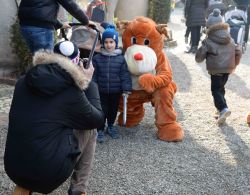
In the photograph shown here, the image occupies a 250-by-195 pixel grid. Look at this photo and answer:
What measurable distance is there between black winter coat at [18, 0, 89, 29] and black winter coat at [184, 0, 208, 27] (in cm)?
→ 561

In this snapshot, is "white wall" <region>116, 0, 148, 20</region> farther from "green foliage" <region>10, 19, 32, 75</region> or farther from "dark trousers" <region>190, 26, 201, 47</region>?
"green foliage" <region>10, 19, 32, 75</region>

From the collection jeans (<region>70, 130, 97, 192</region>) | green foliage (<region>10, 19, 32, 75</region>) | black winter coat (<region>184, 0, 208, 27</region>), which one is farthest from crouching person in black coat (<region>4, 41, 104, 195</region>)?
black winter coat (<region>184, 0, 208, 27</region>)

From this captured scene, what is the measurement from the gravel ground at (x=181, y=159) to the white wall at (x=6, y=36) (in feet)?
6.72

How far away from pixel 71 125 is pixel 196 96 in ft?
13.1

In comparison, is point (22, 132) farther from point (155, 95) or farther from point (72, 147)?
point (155, 95)

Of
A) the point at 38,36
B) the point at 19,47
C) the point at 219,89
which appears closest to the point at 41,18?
the point at 38,36

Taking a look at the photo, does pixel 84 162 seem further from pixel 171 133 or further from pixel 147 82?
pixel 171 133

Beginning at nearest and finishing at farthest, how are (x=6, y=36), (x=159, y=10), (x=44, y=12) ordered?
1. (x=44, y=12)
2. (x=6, y=36)
3. (x=159, y=10)

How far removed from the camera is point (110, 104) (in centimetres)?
460

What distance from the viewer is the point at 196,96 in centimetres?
657

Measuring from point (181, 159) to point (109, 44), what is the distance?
1.41 metres

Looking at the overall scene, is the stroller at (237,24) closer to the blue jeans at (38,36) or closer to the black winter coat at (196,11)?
the black winter coat at (196,11)

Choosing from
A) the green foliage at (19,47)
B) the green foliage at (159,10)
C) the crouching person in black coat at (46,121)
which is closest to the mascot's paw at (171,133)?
the crouching person in black coat at (46,121)

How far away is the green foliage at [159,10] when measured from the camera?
11125 mm
